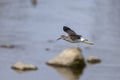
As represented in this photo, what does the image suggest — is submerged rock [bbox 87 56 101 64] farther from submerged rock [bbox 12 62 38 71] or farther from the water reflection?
submerged rock [bbox 12 62 38 71]

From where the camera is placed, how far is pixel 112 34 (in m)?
32.5

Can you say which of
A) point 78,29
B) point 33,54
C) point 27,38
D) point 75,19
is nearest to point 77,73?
point 33,54

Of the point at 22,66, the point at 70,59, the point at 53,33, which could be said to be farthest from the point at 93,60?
the point at 53,33

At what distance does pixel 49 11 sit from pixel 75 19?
409cm

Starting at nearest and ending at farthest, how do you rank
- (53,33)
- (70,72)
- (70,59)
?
(70,72), (70,59), (53,33)

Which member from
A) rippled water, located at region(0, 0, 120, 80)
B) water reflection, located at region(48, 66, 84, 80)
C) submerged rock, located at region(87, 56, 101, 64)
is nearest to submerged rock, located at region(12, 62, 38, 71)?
rippled water, located at region(0, 0, 120, 80)

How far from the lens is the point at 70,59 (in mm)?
25156

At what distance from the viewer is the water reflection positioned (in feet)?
79.4

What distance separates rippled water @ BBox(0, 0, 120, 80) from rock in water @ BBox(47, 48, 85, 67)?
1.34ft

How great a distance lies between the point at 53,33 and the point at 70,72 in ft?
26.6

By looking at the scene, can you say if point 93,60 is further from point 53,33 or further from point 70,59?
point 53,33

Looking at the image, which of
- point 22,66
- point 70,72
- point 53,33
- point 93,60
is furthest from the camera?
point 53,33

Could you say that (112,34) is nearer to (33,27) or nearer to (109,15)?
(33,27)

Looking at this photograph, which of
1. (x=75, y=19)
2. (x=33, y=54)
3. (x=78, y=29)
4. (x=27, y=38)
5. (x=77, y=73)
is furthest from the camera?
(x=75, y=19)
